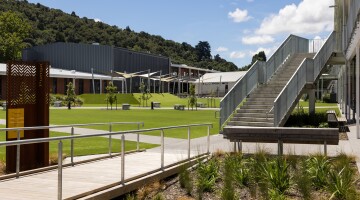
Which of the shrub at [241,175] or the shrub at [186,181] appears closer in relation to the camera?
the shrub at [186,181]

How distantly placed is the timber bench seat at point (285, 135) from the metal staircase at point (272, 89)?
7054mm

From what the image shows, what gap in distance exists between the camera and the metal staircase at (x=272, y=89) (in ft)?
65.2

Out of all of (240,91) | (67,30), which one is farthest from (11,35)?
(240,91)

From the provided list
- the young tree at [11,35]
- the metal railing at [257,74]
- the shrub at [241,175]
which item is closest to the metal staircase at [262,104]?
the metal railing at [257,74]

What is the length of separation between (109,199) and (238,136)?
5686 millimetres

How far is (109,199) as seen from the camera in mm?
7035

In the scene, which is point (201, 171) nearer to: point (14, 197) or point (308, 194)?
point (308, 194)

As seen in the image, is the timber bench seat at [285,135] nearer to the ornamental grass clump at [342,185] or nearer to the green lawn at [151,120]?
the ornamental grass clump at [342,185]

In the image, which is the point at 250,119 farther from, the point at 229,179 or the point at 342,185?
the point at 342,185

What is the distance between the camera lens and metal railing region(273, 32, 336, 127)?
19.4 meters

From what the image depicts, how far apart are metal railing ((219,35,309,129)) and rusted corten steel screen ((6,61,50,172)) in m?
11.2

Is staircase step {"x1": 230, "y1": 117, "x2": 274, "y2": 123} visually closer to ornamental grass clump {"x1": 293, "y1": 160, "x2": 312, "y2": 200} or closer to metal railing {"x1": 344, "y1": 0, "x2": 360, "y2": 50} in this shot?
metal railing {"x1": 344, "y1": 0, "x2": 360, "y2": 50}

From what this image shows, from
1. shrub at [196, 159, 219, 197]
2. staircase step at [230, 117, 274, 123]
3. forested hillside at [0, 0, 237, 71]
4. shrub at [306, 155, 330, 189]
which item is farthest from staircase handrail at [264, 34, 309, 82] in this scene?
forested hillside at [0, 0, 237, 71]

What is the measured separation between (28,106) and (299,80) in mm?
14358
